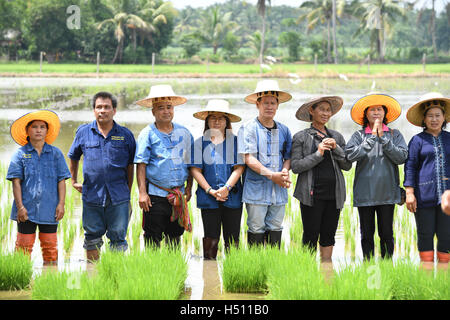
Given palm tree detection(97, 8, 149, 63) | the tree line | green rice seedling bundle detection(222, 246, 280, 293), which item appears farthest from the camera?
palm tree detection(97, 8, 149, 63)

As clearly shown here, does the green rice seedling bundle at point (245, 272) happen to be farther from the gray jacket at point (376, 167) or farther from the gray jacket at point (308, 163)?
the gray jacket at point (376, 167)

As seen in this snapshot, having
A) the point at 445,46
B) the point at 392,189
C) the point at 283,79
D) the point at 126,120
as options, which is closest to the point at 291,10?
the point at 445,46

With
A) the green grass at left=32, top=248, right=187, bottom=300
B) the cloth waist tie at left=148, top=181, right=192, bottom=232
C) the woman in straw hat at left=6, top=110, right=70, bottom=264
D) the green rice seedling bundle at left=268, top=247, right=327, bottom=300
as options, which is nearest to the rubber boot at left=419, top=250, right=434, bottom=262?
the green rice seedling bundle at left=268, top=247, right=327, bottom=300

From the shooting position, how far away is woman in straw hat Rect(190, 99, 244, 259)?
4.47 metres

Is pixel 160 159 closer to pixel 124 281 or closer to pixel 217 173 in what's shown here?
pixel 217 173

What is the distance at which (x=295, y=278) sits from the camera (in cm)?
330

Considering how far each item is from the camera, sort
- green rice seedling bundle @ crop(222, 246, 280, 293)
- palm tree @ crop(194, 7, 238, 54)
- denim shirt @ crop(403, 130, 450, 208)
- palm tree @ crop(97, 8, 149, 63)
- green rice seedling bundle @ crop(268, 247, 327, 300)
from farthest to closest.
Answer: palm tree @ crop(194, 7, 238, 54) < palm tree @ crop(97, 8, 149, 63) < denim shirt @ crop(403, 130, 450, 208) < green rice seedling bundle @ crop(222, 246, 280, 293) < green rice seedling bundle @ crop(268, 247, 327, 300)

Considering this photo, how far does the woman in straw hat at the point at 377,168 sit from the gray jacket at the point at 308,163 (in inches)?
3.2

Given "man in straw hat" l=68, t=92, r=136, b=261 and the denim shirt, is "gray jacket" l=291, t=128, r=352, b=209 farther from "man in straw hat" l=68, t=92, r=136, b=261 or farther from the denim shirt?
"man in straw hat" l=68, t=92, r=136, b=261

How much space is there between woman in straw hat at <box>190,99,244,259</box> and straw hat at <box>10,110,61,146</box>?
1.02m

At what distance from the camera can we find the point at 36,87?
2123 centimetres

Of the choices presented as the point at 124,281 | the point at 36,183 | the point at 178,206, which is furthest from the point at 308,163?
the point at 36,183

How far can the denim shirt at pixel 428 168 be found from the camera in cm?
436

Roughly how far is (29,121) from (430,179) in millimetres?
2779
